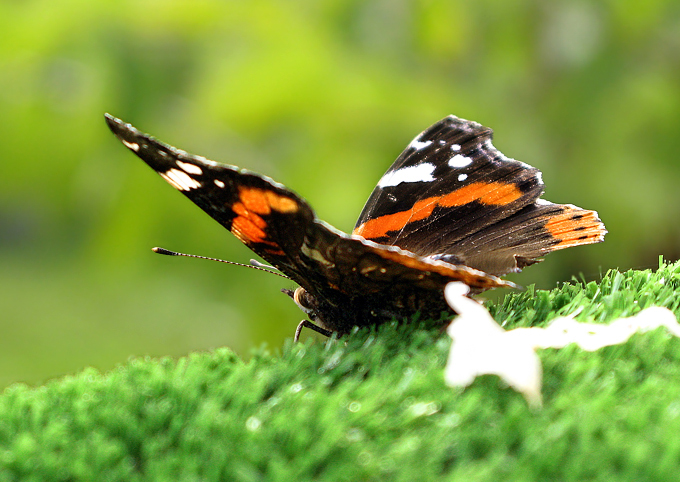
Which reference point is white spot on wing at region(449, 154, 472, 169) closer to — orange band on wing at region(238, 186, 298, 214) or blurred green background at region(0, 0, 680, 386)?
orange band on wing at region(238, 186, 298, 214)

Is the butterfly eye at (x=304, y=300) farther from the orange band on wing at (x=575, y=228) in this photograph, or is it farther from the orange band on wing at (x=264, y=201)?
the orange band on wing at (x=575, y=228)

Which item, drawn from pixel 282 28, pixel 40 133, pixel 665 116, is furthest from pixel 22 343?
pixel 665 116

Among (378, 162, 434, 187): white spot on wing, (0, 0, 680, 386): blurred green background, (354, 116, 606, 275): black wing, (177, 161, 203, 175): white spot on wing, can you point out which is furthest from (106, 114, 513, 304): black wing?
(0, 0, 680, 386): blurred green background

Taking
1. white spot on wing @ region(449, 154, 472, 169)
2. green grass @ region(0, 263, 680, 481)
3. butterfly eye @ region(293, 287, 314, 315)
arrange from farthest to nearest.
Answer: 1. white spot on wing @ region(449, 154, 472, 169)
2. butterfly eye @ region(293, 287, 314, 315)
3. green grass @ region(0, 263, 680, 481)

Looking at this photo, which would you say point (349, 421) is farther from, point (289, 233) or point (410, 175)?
point (410, 175)

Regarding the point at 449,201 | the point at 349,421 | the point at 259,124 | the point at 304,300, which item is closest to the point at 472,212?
the point at 449,201

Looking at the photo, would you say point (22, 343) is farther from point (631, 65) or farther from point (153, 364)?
point (631, 65)

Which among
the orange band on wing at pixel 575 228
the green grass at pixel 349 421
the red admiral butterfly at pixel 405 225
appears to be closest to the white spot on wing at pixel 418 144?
the red admiral butterfly at pixel 405 225
